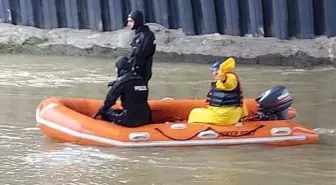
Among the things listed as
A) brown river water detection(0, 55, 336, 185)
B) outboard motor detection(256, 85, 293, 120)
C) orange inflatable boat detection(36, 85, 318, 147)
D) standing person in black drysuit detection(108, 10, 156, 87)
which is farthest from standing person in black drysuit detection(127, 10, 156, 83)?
outboard motor detection(256, 85, 293, 120)

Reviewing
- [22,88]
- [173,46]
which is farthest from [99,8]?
[22,88]

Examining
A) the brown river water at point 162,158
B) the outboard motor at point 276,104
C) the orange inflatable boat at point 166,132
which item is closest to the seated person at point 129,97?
the orange inflatable boat at point 166,132

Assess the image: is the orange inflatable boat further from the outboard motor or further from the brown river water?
the outboard motor

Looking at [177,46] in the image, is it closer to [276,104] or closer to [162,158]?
[276,104]

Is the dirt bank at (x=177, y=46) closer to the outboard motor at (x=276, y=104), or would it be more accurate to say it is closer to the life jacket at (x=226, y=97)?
the outboard motor at (x=276, y=104)

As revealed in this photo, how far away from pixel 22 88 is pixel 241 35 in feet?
16.3

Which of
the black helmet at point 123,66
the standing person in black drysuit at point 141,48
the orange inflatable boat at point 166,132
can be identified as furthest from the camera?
the standing person in black drysuit at point 141,48

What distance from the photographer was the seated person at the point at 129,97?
9.58 m

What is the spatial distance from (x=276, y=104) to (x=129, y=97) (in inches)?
63.3

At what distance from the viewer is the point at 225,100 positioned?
31.2 feet

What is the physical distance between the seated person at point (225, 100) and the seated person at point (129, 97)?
604mm

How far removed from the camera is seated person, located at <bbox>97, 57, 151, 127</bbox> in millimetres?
9578

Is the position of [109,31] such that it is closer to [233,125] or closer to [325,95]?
[325,95]

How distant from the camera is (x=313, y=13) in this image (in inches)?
636
